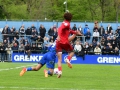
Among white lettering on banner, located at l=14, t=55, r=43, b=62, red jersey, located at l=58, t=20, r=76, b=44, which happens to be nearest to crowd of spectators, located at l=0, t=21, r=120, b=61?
white lettering on banner, located at l=14, t=55, r=43, b=62

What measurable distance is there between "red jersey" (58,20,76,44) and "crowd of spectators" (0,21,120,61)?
64.3 ft

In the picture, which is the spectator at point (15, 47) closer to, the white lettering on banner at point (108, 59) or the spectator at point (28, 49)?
the spectator at point (28, 49)

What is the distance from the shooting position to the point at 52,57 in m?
17.7

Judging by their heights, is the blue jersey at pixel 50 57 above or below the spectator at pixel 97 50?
above

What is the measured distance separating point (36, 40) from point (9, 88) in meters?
27.1

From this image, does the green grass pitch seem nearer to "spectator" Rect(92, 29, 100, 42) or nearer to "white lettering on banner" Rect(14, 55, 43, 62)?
"white lettering on banner" Rect(14, 55, 43, 62)

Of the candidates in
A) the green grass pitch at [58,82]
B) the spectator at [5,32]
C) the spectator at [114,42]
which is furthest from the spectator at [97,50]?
the green grass pitch at [58,82]

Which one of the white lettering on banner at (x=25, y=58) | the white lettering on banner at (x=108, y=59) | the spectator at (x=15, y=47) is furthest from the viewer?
the spectator at (x=15, y=47)

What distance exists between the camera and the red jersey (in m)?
17.2

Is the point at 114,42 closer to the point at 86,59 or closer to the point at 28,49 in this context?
the point at 86,59

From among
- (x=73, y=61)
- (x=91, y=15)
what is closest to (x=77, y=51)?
(x=73, y=61)

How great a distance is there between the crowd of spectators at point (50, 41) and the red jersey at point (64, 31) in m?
19.6

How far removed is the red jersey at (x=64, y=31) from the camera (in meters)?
17.2

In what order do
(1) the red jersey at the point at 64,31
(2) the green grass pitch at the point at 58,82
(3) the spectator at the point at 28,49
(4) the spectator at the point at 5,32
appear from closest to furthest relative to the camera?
1. (2) the green grass pitch at the point at 58,82
2. (1) the red jersey at the point at 64,31
3. (3) the spectator at the point at 28,49
4. (4) the spectator at the point at 5,32
